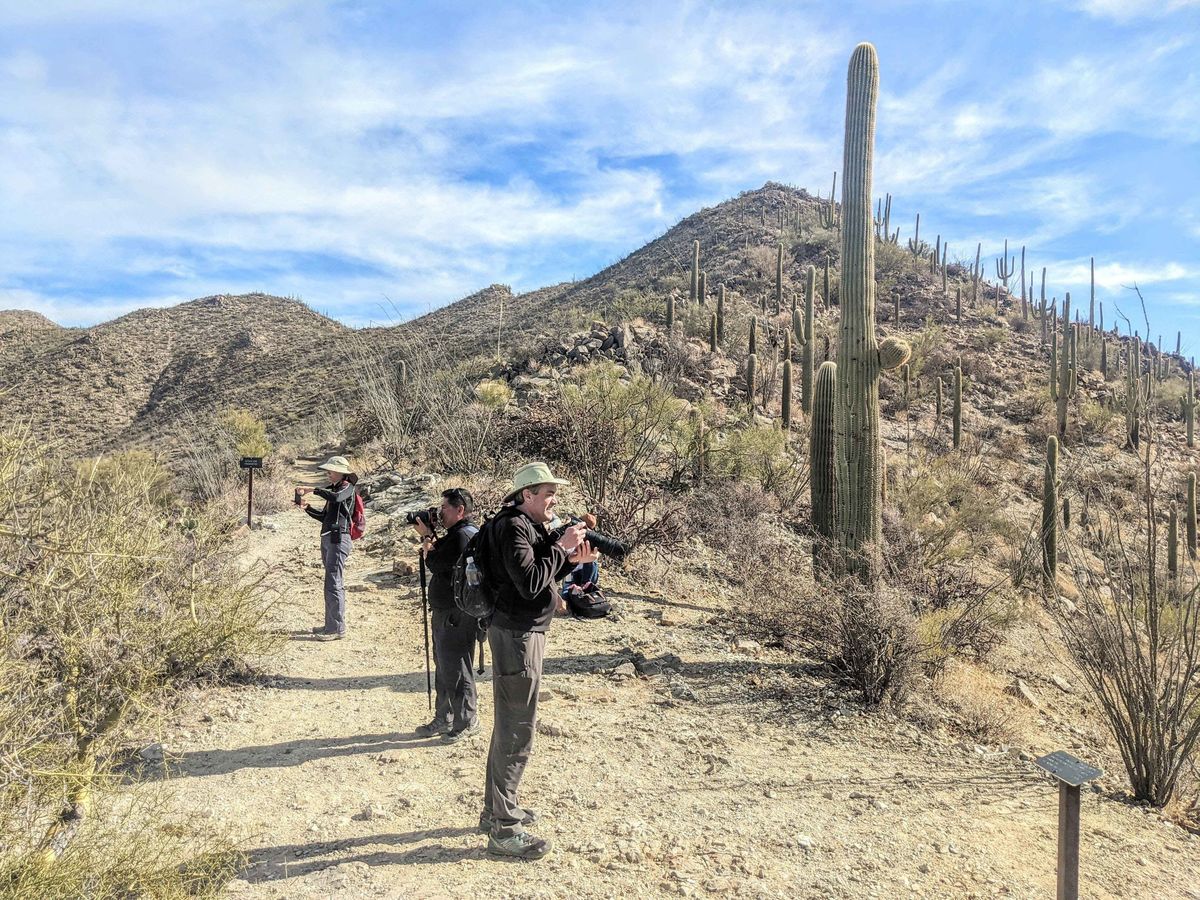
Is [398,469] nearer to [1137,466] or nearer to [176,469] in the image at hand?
[176,469]

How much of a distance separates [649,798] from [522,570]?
1853mm

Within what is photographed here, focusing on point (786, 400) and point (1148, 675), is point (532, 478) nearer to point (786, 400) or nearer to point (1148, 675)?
point (1148, 675)

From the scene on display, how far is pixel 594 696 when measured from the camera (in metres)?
5.85

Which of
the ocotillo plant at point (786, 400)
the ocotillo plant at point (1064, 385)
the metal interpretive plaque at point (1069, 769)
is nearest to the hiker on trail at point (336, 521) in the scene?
the metal interpretive plaque at point (1069, 769)

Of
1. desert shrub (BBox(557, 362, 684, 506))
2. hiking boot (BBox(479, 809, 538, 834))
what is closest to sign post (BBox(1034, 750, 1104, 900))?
hiking boot (BBox(479, 809, 538, 834))

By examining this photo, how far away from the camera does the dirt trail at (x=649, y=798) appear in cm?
A: 355

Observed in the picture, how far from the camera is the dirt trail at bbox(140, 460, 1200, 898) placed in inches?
140

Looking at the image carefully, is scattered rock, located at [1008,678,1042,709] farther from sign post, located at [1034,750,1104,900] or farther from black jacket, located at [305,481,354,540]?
black jacket, located at [305,481,354,540]

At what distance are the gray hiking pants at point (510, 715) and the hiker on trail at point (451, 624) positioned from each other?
1.17 meters

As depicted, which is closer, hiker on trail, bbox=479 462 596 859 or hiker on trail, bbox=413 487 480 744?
hiker on trail, bbox=479 462 596 859

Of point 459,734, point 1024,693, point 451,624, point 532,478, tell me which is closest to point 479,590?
point 532,478

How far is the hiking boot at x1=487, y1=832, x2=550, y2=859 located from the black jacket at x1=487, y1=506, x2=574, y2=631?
1070 millimetres

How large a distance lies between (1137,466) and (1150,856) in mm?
21827

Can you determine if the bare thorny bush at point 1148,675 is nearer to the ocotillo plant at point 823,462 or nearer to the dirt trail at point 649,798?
the dirt trail at point 649,798
